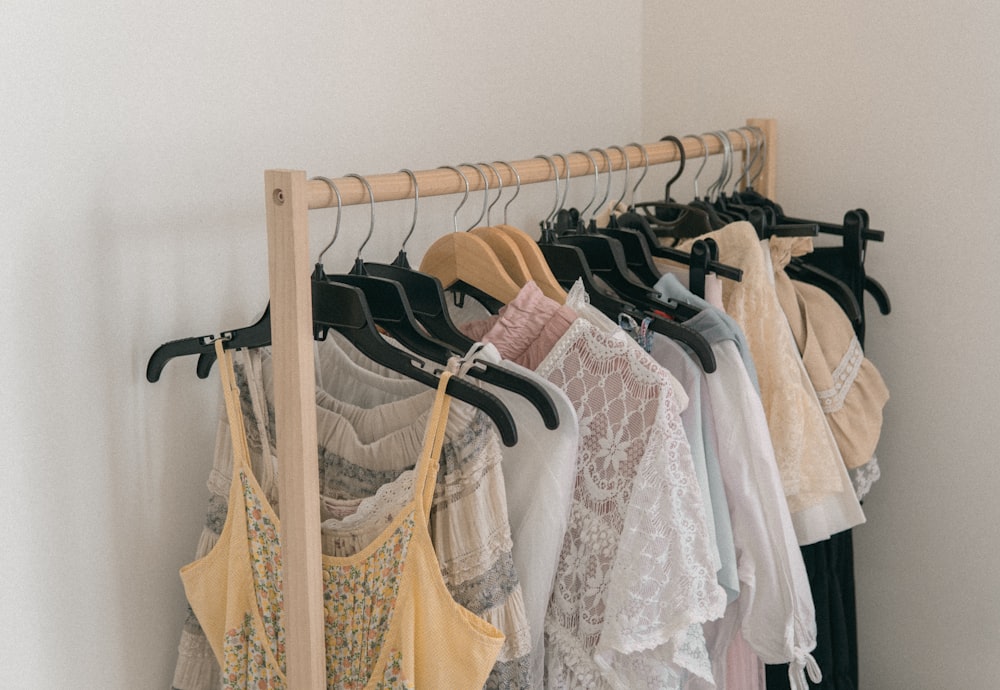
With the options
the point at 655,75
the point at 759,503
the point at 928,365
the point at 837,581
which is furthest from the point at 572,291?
the point at 655,75

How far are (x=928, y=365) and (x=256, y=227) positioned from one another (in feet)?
3.70

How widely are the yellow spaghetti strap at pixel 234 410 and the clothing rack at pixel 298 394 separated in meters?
0.09

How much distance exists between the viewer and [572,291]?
4.03 ft

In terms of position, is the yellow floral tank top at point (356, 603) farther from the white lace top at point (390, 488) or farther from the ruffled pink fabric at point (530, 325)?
the ruffled pink fabric at point (530, 325)

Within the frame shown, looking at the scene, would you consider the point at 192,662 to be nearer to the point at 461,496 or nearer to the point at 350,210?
the point at 461,496

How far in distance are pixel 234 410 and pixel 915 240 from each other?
3.82ft

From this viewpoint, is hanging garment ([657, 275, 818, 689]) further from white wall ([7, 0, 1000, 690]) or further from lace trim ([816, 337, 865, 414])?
white wall ([7, 0, 1000, 690])

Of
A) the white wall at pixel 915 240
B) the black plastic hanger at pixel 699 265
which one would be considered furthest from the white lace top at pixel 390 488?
the white wall at pixel 915 240

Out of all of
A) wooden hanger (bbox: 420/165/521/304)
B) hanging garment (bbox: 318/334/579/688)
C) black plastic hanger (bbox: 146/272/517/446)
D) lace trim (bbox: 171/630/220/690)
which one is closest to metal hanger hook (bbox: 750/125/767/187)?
wooden hanger (bbox: 420/165/521/304)

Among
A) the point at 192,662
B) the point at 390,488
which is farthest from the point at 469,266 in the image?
the point at 192,662

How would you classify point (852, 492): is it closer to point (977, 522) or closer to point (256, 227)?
point (977, 522)

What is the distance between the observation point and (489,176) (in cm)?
125

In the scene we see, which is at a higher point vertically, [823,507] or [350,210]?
[350,210]

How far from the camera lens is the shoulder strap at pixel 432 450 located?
104 cm
